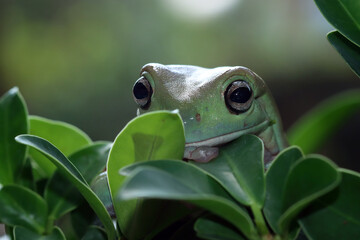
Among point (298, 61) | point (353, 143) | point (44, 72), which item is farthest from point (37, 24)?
point (353, 143)

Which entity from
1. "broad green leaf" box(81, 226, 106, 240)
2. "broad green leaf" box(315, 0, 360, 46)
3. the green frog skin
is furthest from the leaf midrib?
"broad green leaf" box(81, 226, 106, 240)

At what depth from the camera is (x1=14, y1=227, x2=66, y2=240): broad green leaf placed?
1.58ft

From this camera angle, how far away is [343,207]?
15.6 inches

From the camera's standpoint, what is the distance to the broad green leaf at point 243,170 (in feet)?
1.29

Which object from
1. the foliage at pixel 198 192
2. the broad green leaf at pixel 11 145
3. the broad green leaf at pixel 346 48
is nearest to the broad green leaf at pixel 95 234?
the foliage at pixel 198 192

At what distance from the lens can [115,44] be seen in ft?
15.0

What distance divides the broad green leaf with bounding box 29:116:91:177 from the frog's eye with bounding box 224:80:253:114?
0.25 meters

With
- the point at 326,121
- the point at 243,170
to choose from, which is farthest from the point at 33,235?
the point at 326,121

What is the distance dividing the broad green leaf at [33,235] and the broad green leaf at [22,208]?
16mm

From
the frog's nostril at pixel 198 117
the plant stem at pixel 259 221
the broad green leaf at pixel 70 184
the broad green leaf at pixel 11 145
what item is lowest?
the plant stem at pixel 259 221

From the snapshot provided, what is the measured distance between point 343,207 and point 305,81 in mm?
3319

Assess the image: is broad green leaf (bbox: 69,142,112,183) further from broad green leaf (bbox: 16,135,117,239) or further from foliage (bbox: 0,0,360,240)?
broad green leaf (bbox: 16,135,117,239)

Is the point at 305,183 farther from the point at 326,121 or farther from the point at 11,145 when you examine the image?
the point at 326,121

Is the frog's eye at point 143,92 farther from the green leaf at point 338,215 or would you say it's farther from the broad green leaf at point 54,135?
the green leaf at point 338,215
